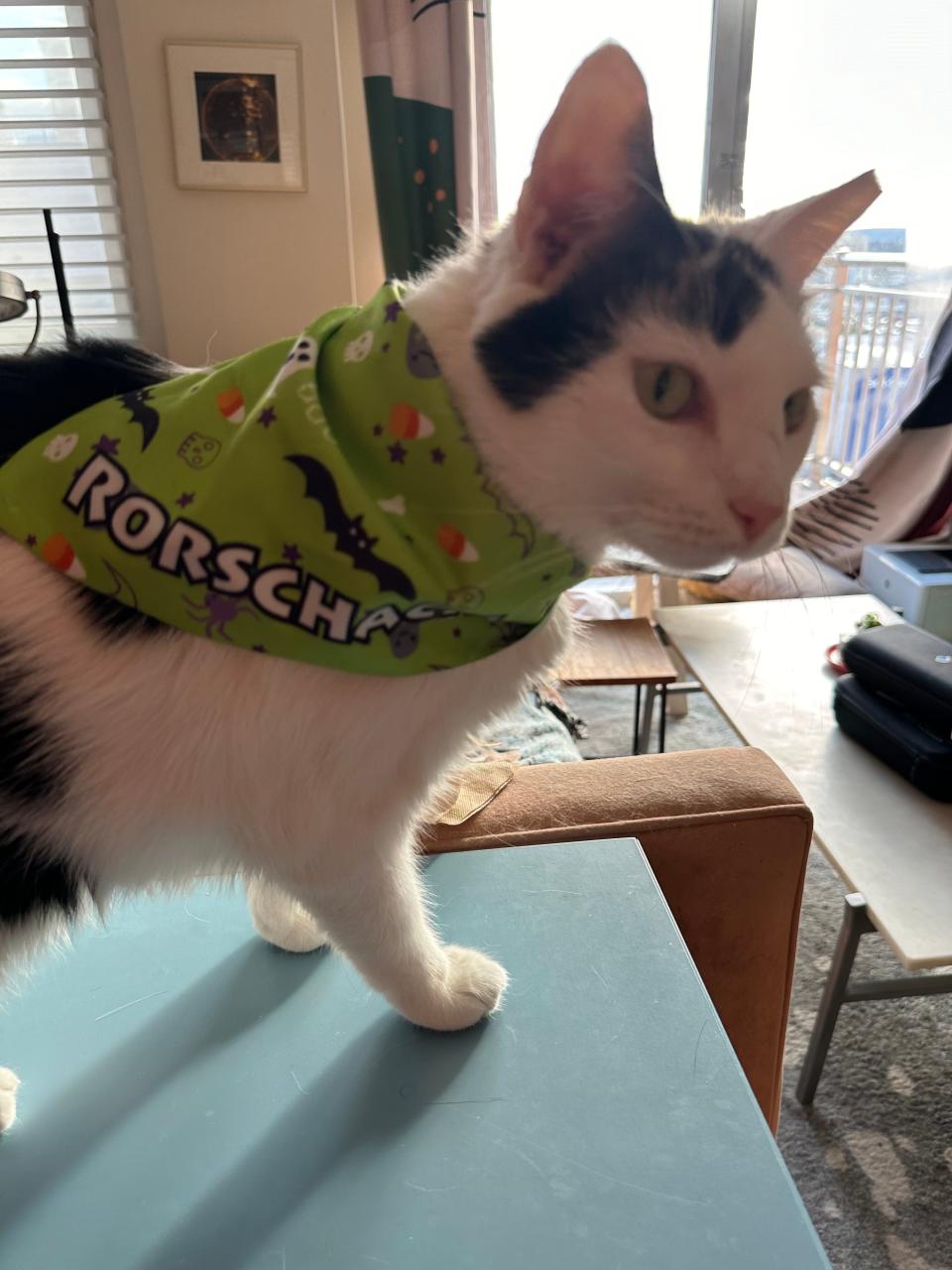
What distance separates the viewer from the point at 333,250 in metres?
2.48

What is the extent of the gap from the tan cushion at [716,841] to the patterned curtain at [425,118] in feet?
5.54

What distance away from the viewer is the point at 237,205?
238 centimetres

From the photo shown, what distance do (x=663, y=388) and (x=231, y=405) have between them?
264mm

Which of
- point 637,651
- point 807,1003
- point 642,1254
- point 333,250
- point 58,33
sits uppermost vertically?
point 58,33

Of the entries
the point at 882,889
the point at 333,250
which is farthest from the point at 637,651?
the point at 333,250

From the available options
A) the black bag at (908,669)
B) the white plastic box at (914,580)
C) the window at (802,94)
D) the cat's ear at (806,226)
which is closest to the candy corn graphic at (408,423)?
the cat's ear at (806,226)

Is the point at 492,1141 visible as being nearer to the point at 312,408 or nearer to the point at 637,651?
the point at 312,408

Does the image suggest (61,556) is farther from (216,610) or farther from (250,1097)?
(250,1097)

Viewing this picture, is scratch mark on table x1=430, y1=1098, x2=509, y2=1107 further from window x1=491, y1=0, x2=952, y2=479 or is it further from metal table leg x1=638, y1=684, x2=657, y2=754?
window x1=491, y1=0, x2=952, y2=479

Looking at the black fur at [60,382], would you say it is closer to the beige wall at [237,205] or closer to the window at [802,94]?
the beige wall at [237,205]

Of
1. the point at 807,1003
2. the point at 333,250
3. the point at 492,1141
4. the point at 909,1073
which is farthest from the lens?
the point at 333,250

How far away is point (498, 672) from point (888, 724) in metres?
1.06

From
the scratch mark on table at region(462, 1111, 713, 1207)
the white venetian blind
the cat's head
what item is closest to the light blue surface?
the scratch mark on table at region(462, 1111, 713, 1207)

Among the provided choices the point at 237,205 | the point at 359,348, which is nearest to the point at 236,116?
the point at 237,205
